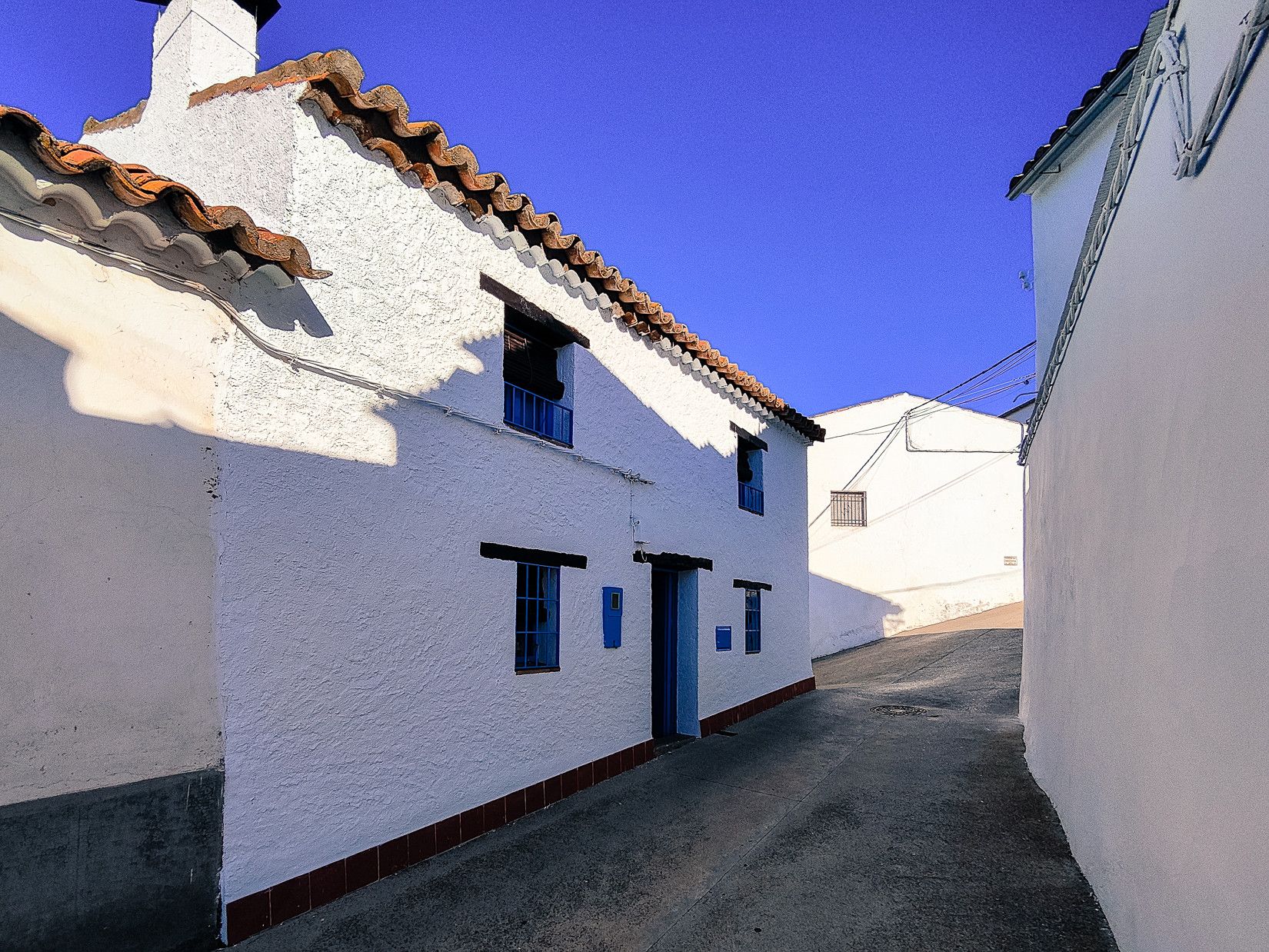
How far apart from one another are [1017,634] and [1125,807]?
577 inches

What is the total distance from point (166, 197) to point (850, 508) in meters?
18.6

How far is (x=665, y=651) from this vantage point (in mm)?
9133

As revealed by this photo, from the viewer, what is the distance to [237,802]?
155 inches

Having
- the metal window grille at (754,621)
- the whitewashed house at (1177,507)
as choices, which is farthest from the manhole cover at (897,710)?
the whitewashed house at (1177,507)

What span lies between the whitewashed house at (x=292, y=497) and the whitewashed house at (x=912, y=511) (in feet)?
43.2

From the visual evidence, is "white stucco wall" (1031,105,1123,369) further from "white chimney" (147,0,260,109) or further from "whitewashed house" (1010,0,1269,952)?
"white chimney" (147,0,260,109)

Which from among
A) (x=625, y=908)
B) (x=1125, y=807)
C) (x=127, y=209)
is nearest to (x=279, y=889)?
(x=625, y=908)

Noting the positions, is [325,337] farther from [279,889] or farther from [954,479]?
[954,479]

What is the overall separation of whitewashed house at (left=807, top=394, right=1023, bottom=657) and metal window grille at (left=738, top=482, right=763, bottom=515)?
8565mm

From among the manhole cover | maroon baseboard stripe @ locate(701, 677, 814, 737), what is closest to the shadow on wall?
maroon baseboard stripe @ locate(701, 677, 814, 737)

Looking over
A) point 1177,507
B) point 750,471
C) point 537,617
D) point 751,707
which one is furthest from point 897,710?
point 1177,507

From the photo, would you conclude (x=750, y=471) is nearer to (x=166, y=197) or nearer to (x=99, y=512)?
(x=166, y=197)

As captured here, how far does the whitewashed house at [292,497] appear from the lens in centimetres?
340

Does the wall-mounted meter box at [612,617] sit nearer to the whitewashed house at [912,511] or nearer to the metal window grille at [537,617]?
the metal window grille at [537,617]
